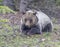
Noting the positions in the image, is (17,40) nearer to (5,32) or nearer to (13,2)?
(5,32)

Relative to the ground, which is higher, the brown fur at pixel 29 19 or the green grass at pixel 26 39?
the brown fur at pixel 29 19

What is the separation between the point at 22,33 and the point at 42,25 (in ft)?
2.41

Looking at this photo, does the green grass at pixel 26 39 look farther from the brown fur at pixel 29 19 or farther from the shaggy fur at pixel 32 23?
the brown fur at pixel 29 19

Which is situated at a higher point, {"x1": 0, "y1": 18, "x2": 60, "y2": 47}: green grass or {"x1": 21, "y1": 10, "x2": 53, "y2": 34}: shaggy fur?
Result: {"x1": 21, "y1": 10, "x2": 53, "y2": 34}: shaggy fur

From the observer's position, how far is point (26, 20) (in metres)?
6.09

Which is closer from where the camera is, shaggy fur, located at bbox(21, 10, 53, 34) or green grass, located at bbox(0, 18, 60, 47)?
green grass, located at bbox(0, 18, 60, 47)

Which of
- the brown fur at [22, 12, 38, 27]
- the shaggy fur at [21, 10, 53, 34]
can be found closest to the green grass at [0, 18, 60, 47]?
the shaggy fur at [21, 10, 53, 34]

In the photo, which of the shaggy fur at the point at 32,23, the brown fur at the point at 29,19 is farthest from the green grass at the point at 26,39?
the brown fur at the point at 29,19

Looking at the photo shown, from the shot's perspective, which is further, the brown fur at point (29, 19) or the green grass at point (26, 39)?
the brown fur at point (29, 19)

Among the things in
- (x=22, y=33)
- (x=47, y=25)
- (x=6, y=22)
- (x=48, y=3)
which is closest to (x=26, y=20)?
(x=22, y=33)

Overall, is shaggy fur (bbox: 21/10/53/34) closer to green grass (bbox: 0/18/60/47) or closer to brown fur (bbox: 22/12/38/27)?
brown fur (bbox: 22/12/38/27)

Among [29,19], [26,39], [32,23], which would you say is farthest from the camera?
[32,23]

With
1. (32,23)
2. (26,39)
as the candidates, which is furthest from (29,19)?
(26,39)

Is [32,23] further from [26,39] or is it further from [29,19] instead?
[26,39]
